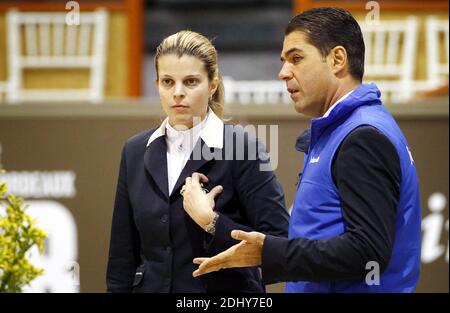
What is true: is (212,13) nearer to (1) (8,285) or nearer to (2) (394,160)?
(1) (8,285)

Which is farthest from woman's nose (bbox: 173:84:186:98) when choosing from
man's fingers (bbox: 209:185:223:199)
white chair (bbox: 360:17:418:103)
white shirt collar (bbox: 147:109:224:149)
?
white chair (bbox: 360:17:418:103)

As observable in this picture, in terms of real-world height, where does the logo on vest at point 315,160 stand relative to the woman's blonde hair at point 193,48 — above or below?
below

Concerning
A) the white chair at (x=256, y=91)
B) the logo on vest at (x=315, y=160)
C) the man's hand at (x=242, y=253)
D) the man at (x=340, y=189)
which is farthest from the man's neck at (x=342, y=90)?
the white chair at (x=256, y=91)

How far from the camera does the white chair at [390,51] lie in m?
5.79

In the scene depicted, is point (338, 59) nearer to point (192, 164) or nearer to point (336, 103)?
point (336, 103)

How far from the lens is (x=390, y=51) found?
579cm

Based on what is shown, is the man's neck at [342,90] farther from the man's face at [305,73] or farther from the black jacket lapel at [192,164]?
the black jacket lapel at [192,164]

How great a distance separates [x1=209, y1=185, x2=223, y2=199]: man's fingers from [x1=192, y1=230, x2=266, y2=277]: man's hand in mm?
263

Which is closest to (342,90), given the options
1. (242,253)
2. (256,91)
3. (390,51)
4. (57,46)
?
(242,253)

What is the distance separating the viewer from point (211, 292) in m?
1.89

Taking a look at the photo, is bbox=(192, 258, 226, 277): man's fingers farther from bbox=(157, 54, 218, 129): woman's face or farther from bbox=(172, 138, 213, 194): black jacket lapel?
bbox=(157, 54, 218, 129): woman's face

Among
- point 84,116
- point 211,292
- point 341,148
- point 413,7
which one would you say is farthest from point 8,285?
point 413,7

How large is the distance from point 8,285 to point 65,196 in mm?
1217

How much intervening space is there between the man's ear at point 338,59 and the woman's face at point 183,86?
1.31 ft
